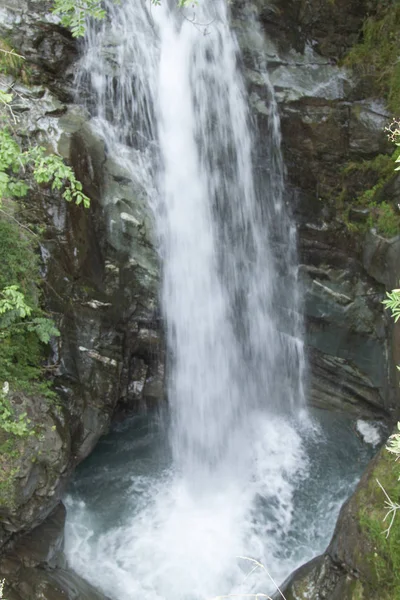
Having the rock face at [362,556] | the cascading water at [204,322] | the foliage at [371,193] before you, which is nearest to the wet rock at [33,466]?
the cascading water at [204,322]

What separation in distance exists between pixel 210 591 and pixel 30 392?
3.41 meters

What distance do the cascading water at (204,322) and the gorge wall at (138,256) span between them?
13.3 inches

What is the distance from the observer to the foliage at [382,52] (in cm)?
753

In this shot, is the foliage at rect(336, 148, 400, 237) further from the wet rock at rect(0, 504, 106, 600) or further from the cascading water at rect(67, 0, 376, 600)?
the wet rock at rect(0, 504, 106, 600)

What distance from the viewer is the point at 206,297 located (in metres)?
7.97

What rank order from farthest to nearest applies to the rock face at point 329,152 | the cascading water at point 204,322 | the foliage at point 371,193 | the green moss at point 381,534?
the rock face at point 329,152 → the foliage at point 371,193 → the cascading water at point 204,322 → the green moss at point 381,534

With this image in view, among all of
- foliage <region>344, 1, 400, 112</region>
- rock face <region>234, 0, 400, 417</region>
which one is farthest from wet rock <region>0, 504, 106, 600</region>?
foliage <region>344, 1, 400, 112</region>

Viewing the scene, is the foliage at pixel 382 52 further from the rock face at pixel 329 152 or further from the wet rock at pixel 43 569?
the wet rock at pixel 43 569

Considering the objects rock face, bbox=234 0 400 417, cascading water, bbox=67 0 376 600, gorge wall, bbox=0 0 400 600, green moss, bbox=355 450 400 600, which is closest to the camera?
green moss, bbox=355 450 400 600

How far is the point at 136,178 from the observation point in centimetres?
718

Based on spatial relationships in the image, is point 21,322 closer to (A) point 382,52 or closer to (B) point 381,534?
(B) point 381,534

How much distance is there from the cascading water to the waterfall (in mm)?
20

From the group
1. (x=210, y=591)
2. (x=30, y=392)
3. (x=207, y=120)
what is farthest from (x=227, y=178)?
(x=210, y=591)

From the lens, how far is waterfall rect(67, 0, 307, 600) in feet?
22.0
